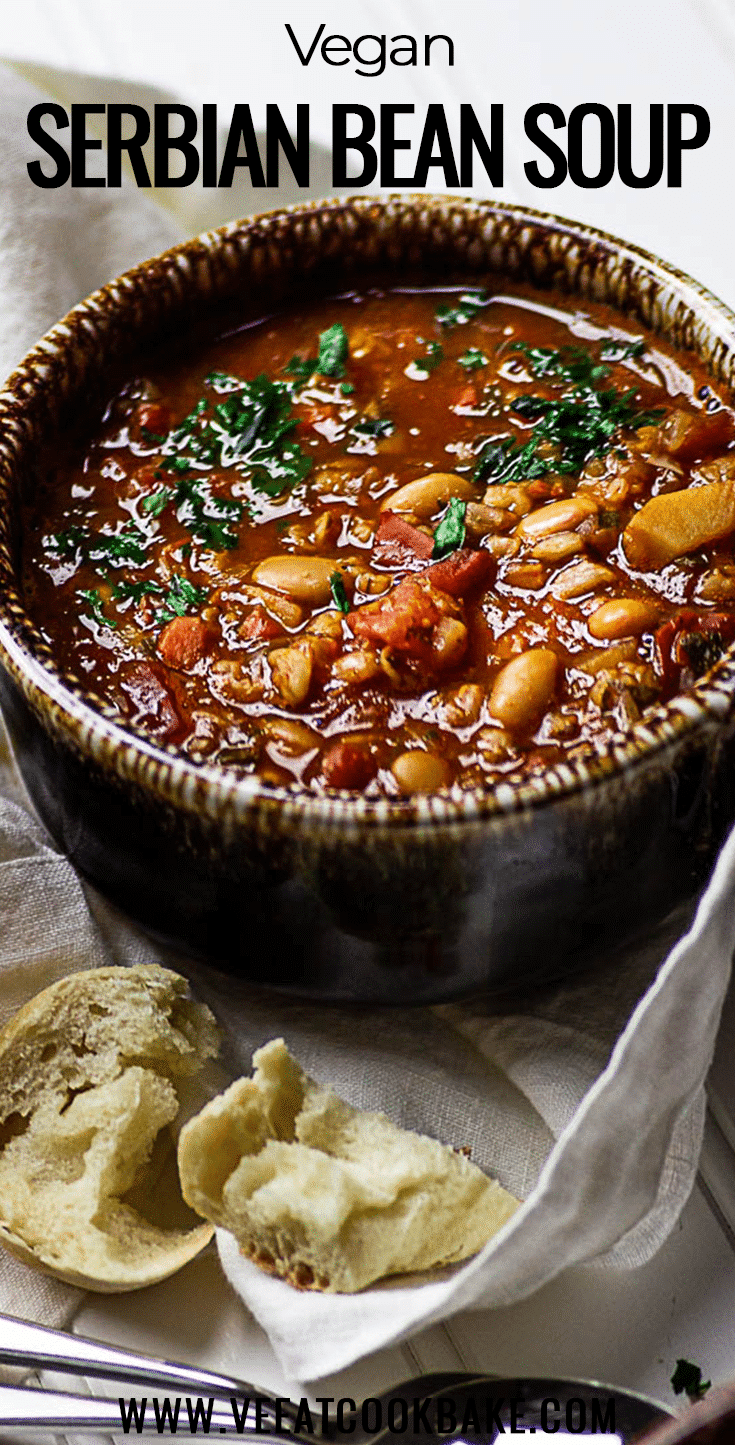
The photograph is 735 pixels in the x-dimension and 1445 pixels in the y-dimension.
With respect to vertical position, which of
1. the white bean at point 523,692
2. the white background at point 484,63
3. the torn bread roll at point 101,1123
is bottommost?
the torn bread roll at point 101,1123

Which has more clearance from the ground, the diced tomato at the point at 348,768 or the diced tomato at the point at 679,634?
the diced tomato at the point at 679,634

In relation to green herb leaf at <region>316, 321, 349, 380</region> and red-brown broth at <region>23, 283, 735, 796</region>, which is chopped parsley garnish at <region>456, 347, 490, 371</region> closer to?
red-brown broth at <region>23, 283, 735, 796</region>

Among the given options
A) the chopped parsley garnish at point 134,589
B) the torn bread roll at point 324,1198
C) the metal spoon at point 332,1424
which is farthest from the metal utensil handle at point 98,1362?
the chopped parsley garnish at point 134,589

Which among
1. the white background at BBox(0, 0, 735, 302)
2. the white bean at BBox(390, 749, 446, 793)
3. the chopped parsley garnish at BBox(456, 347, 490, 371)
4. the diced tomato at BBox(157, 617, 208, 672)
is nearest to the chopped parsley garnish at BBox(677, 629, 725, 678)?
the white bean at BBox(390, 749, 446, 793)

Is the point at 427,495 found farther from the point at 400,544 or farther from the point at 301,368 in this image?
the point at 301,368

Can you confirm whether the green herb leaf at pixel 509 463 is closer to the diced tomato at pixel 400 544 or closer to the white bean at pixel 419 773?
the diced tomato at pixel 400 544

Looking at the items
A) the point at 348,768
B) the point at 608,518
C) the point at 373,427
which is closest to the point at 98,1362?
the point at 348,768

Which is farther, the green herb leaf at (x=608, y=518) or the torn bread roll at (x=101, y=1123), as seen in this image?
the green herb leaf at (x=608, y=518)

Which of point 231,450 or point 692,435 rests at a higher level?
point 692,435
